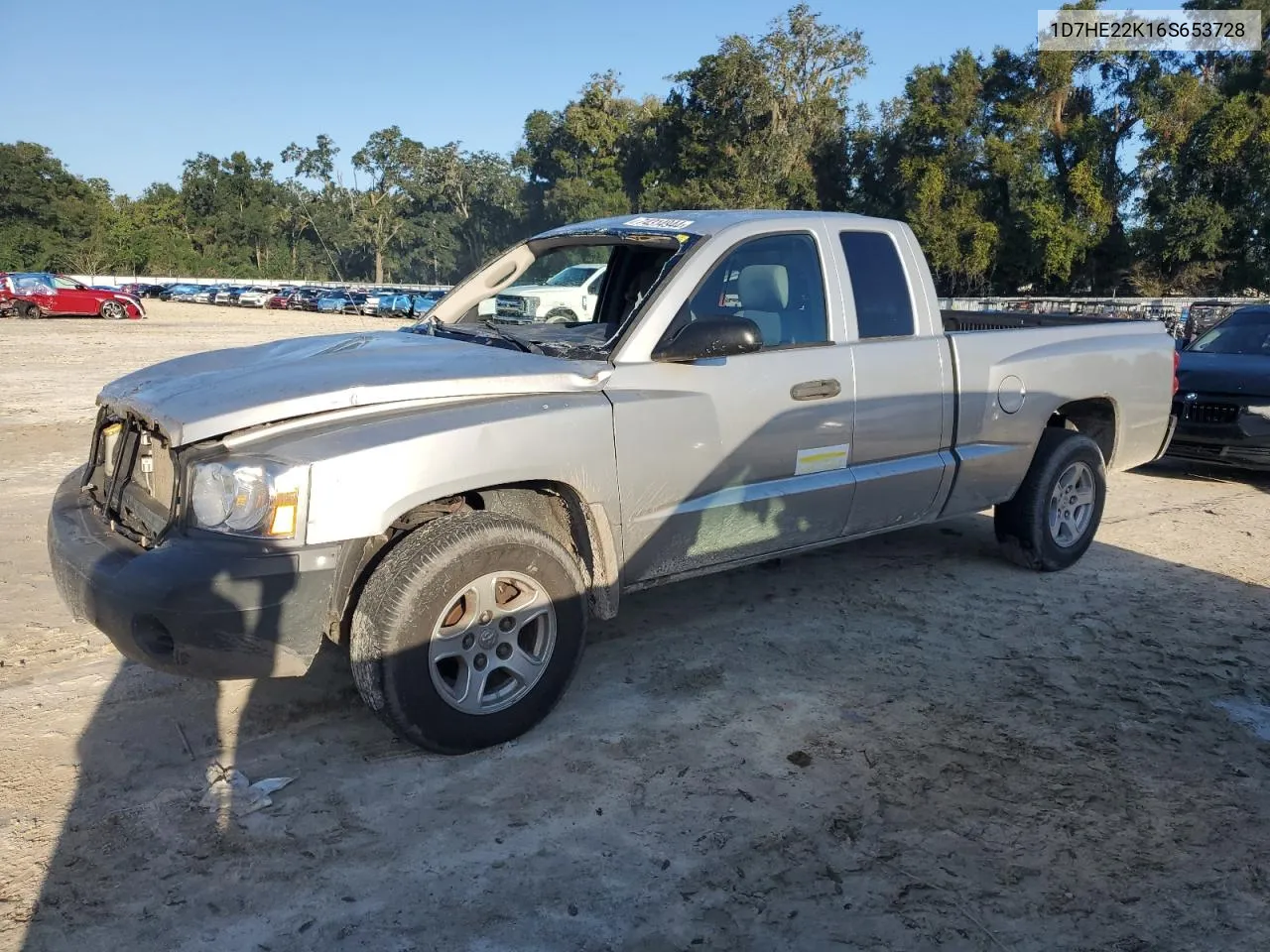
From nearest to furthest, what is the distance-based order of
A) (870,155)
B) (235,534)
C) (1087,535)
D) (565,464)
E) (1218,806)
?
(235,534), (1218,806), (565,464), (1087,535), (870,155)

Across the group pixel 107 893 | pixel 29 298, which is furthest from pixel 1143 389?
pixel 29 298

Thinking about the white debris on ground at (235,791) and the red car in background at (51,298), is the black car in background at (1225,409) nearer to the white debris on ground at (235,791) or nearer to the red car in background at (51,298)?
the white debris on ground at (235,791)

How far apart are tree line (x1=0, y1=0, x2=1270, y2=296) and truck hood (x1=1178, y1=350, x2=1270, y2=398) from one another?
31803mm

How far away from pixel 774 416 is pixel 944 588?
1.91 m

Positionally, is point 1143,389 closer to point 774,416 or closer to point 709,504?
point 774,416

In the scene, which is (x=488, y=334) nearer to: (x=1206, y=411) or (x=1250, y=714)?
(x=1250, y=714)

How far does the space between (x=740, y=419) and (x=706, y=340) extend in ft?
1.36

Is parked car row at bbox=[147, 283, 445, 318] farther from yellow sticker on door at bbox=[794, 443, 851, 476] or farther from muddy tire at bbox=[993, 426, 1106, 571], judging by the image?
yellow sticker on door at bbox=[794, 443, 851, 476]

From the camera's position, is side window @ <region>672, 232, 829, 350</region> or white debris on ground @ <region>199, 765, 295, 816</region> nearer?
white debris on ground @ <region>199, 765, 295, 816</region>

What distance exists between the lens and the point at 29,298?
30.6 m

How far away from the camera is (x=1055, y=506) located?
5602mm

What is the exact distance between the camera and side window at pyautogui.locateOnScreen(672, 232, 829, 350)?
4.21m

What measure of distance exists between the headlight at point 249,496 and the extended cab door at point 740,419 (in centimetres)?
122

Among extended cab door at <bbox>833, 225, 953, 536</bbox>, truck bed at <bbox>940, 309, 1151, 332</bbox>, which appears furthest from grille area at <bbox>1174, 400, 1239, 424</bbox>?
extended cab door at <bbox>833, 225, 953, 536</bbox>
